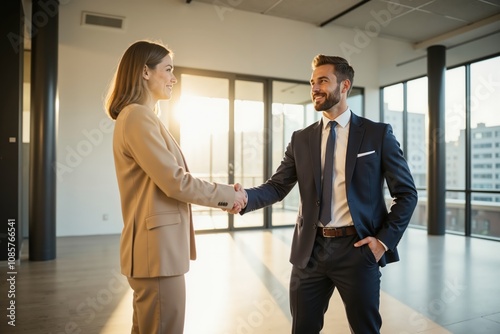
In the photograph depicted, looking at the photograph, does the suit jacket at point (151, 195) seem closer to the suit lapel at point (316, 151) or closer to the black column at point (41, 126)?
the suit lapel at point (316, 151)

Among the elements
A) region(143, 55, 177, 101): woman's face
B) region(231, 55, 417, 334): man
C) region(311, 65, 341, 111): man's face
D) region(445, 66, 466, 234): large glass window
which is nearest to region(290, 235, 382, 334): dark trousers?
region(231, 55, 417, 334): man

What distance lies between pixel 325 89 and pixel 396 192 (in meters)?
0.60

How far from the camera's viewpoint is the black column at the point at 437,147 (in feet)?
22.4

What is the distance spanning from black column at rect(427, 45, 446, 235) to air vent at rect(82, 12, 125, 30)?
5.68m

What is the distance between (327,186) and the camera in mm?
1742

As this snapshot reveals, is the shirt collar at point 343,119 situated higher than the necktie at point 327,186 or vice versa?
the shirt collar at point 343,119

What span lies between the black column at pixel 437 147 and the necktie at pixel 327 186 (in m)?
5.92

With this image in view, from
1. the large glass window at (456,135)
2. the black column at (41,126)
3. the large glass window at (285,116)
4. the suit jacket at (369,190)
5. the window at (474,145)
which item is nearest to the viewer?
the suit jacket at (369,190)

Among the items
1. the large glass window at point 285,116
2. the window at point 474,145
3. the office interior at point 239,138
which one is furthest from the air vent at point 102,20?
the window at point 474,145

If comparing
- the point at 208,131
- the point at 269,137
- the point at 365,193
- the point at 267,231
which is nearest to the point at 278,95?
the point at 269,137

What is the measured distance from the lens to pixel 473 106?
22.5 ft

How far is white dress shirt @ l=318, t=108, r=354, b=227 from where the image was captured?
1.70 metres

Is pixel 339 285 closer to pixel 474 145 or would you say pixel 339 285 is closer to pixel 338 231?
pixel 338 231

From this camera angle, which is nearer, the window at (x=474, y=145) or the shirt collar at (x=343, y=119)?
the shirt collar at (x=343, y=119)
